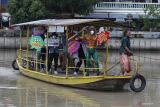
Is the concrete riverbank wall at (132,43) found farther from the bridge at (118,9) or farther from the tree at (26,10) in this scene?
the bridge at (118,9)

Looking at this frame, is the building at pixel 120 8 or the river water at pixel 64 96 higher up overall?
the building at pixel 120 8

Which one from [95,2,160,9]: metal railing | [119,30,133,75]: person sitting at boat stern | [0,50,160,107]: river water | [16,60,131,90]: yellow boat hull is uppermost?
[95,2,160,9]: metal railing

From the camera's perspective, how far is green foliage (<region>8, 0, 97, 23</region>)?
4600 cm

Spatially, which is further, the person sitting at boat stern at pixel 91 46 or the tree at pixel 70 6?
the tree at pixel 70 6

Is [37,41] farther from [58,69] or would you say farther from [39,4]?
[39,4]

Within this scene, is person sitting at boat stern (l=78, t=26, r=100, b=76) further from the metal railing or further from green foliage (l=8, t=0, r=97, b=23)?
the metal railing

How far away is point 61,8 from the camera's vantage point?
47.8 meters

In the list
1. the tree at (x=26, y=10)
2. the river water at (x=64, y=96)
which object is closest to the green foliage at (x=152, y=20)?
the tree at (x=26, y=10)

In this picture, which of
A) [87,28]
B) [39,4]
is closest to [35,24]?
[87,28]

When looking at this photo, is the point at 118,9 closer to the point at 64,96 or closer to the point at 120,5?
the point at 120,5

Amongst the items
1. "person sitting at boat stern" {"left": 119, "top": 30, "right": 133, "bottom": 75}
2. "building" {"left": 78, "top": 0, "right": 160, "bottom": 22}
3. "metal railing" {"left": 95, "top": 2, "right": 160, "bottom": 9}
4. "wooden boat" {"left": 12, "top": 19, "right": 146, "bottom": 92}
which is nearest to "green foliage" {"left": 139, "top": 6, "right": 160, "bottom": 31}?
"building" {"left": 78, "top": 0, "right": 160, "bottom": 22}

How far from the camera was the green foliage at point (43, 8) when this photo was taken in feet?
151

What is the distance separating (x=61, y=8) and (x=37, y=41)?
29.6 metres

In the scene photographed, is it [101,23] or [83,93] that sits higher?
[101,23]
